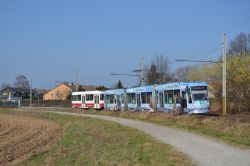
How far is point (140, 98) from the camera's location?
1663 inches

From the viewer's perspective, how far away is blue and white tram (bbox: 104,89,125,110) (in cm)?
4841

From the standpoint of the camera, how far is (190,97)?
107 ft

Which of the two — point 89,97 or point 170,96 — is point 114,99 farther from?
point 170,96

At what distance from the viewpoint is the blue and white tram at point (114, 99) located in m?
48.4

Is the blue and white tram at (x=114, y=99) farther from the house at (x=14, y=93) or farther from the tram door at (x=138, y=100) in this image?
the house at (x=14, y=93)

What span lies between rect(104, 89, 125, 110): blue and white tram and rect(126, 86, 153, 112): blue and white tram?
2199 mm

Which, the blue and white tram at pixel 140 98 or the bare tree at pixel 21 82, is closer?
the blue and white tram at pixel 140 98

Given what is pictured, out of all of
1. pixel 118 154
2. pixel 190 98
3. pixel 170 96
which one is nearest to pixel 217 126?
pixel 118 154

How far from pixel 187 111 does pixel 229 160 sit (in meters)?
20.6

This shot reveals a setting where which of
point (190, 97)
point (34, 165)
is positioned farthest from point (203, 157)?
point (190, 97)

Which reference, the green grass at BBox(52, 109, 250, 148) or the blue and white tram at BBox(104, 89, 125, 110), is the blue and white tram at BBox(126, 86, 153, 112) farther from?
the green grass at BBox(52, 109, 250, 148)

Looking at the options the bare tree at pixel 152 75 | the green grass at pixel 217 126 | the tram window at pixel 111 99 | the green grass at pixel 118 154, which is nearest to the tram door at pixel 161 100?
the green grass at pixel 217 126

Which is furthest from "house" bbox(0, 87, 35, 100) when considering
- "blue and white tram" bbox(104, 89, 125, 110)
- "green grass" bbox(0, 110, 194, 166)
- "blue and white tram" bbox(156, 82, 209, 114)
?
"green grass" bbox(0, 110, 194, 166)

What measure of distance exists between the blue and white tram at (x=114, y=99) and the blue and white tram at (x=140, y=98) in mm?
2199
